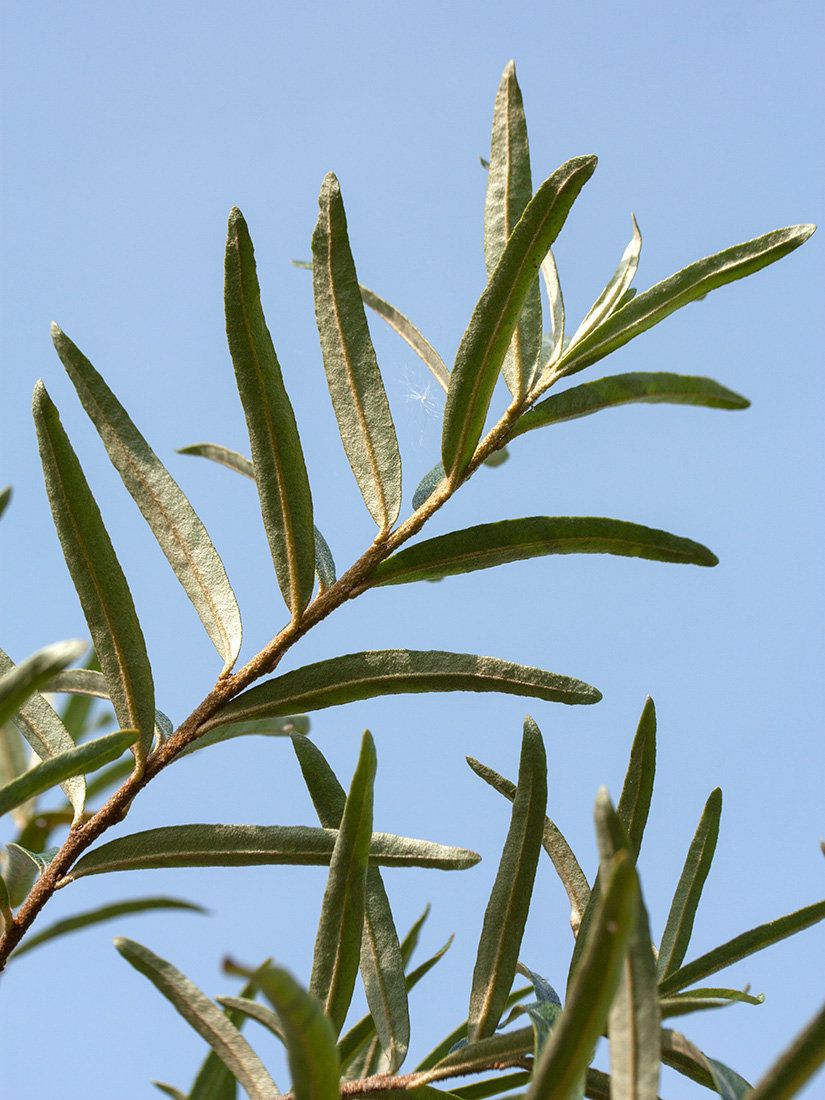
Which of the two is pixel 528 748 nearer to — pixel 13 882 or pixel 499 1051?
pixel 499 1051

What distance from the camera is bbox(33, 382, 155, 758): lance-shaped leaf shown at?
0.96m

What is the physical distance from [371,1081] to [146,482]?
2.24 feet

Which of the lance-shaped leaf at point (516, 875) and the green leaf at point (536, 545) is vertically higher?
the green leaf at point (536, 545)

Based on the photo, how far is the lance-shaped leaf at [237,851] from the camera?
918 millimetres

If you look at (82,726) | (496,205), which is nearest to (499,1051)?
(496,205)

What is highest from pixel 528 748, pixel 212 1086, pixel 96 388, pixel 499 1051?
pixel 96 388

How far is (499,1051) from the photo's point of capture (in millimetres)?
857

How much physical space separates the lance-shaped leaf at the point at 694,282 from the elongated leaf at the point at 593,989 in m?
0.73

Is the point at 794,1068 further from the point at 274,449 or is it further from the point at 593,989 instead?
the point at 274,449

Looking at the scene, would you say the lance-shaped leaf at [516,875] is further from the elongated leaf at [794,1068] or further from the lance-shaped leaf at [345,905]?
the elongated leaf at [794,1068]

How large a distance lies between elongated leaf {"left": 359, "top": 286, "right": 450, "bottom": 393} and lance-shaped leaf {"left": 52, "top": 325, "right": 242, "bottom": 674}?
39cm

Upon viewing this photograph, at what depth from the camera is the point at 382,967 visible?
0.98 meters

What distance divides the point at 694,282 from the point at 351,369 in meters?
0.42

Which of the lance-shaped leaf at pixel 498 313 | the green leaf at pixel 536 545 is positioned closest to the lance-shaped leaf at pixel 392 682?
the green leaf at pixel 536 545
